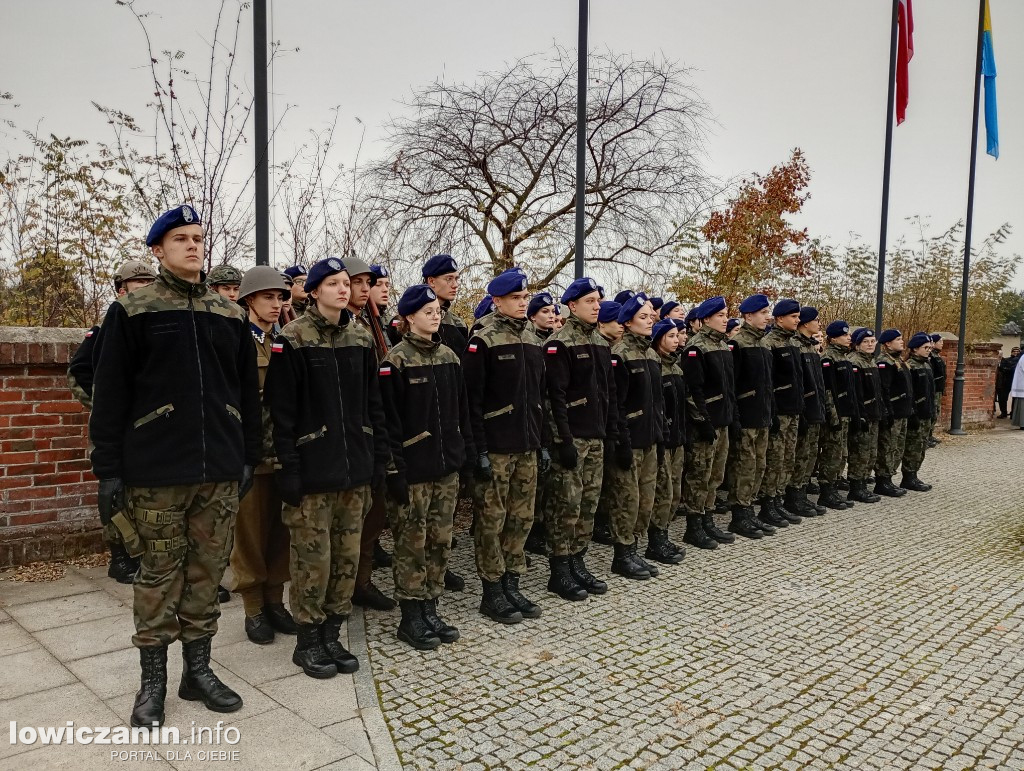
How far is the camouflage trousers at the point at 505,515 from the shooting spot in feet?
17.0

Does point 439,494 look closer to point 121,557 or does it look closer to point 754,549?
point 121,557

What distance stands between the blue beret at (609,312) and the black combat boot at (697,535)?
214cm

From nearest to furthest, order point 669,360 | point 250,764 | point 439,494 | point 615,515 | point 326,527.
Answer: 1. point 250,764
2. point 326,527
3. point 439,494
4. point 615,515
5. point 669,360

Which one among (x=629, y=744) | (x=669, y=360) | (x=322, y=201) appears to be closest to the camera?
(x=629, y=744)

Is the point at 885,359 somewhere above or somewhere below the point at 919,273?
below

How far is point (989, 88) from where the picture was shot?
1772cm

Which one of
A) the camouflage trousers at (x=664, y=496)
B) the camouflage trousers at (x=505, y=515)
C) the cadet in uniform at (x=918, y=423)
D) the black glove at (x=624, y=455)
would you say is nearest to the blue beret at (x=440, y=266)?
the camouflage trousers at (x=505, y=515)

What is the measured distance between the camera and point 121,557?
5.76m

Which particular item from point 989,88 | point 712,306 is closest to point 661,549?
point 712,306

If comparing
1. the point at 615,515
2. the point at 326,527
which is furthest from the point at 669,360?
the point at 326,527

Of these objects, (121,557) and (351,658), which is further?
(121,557)

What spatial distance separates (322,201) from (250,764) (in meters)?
6.86

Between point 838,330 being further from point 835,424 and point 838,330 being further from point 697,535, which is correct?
point 697,535

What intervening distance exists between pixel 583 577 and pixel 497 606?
3.00ft
